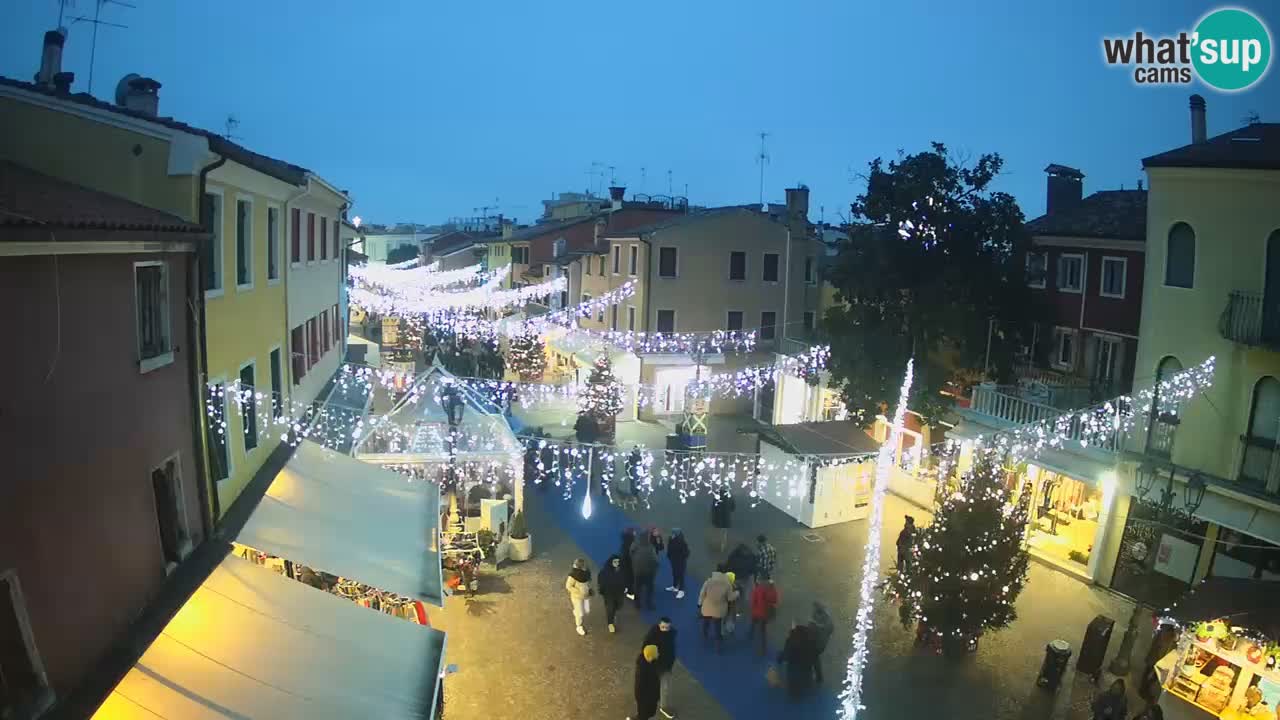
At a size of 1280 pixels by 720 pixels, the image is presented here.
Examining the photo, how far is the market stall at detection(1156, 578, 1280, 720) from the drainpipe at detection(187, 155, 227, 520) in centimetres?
1149

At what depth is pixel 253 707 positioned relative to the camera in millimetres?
6867

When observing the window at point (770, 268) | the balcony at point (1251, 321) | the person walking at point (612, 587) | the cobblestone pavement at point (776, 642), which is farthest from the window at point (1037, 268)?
the person walking at point (612, 587)

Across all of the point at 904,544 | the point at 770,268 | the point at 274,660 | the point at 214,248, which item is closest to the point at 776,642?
the point at 904,544

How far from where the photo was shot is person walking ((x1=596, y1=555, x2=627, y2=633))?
13.3 m

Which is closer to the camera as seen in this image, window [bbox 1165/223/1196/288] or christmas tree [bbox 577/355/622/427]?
window [bbox 1165/223/1196/288]

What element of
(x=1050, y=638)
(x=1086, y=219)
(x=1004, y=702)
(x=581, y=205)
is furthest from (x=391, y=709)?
(x=581, y=205)

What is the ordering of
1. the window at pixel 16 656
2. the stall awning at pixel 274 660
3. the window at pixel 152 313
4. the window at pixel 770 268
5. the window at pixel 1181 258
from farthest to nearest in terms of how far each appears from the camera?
the window at pixel 770 268 < the window at pixel 1181 258 < the window at pixel 152 313 < the stall awning at pixel 274 660 < the window at pixel 16 656

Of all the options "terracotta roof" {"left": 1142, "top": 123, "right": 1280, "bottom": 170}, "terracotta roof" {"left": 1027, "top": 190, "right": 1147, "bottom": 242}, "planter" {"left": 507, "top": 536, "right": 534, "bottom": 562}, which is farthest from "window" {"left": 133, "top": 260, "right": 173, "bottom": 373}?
"terracotta roof" {"left": 1027, "top": 190, "right": 1147, "bottom": 242}

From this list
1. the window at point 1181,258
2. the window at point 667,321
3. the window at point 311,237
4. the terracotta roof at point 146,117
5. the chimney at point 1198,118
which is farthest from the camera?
the window at point 667,321

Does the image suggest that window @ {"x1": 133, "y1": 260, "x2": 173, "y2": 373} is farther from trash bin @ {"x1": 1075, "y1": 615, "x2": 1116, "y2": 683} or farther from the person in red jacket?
trash bin @ {"x1": 1075, "y1": 615, "x2": 1116, "y2": 683}

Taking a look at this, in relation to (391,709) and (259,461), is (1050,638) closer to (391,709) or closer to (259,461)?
(391,709)

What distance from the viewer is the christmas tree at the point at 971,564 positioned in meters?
12.7

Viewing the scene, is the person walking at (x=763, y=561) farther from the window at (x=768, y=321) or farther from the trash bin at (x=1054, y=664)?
the window at (x=768, y=321)

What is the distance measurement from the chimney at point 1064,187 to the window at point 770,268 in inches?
409
